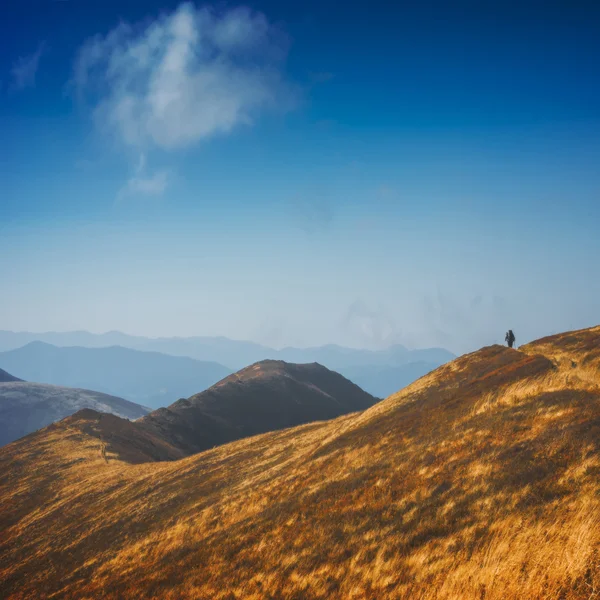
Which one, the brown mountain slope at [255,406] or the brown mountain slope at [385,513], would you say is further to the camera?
the brown mountain slope at [255,406]

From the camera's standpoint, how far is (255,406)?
103062mm

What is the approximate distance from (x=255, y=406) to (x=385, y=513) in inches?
3740

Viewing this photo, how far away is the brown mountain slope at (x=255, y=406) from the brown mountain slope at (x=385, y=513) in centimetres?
4874

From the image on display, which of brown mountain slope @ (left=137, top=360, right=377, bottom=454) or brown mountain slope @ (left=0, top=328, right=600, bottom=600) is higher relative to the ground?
brown mountain slope @ (left=0, top=328, right=600, bottom=600)

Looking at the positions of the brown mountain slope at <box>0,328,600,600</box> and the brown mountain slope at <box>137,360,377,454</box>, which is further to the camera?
the brown mountain slope at <box>137,360,377,454</box>

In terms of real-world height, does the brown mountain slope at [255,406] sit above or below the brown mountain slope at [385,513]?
below

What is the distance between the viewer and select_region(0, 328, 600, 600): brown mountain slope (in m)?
8.59

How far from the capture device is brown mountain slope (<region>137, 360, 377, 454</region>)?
271 feet

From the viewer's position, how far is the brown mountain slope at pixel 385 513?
8.59 metres

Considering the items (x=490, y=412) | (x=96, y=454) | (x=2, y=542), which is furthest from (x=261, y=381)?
(x=490, y=412)

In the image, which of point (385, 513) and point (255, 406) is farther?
point (255, 406)

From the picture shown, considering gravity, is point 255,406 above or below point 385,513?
below

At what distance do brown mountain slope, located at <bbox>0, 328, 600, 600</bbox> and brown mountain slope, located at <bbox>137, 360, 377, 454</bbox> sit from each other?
48.7 m

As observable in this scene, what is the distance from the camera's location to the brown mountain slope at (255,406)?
271 feet
